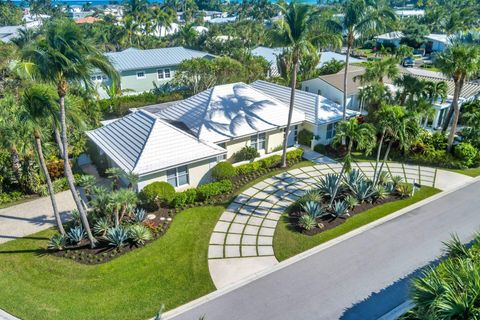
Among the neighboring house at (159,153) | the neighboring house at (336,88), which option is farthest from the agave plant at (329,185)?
the neighboring house at (336,88)

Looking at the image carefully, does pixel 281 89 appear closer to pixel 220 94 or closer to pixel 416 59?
pixel 220 94

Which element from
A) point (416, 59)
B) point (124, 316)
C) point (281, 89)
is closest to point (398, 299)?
point (124, 316)

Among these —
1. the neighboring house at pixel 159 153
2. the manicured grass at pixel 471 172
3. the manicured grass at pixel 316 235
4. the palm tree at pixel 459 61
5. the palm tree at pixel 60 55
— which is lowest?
the manicured grass at pixel 471 172

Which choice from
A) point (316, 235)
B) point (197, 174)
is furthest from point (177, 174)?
point (316, 235)

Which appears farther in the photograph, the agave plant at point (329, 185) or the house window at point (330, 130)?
the house window at point (330, 130)

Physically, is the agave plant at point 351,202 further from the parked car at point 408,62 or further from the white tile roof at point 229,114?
the parked car at point 408,62

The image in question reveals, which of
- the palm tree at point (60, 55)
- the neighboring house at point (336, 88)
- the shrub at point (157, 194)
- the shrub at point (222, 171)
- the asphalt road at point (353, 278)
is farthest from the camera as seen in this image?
the neighboring house at point (336, 88)

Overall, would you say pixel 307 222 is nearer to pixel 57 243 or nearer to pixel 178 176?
pixel 178 176
